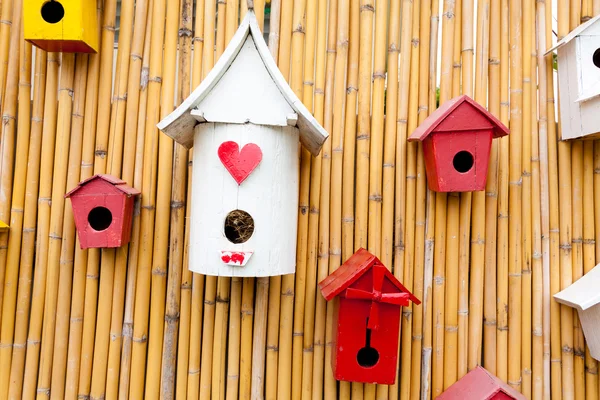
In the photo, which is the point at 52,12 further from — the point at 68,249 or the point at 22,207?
the point at 68,249

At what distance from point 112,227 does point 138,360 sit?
0.51 m

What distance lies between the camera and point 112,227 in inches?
49.5

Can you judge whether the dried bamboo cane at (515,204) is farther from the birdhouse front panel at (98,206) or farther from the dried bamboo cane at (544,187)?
the birdhouse front panel at (98,206)

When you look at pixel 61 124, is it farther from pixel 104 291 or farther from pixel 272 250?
pixel 272 250

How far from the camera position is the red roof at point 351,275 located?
→ 45.3 inches

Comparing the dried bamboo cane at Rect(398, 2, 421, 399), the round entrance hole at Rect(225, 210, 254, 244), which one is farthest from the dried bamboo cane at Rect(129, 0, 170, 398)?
the dried bamboo cane at Rect(398, 2, 421, 399)

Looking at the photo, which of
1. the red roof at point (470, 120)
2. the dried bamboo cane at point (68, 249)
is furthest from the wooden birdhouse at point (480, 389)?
the dried bamboo cane at point (68, 249)

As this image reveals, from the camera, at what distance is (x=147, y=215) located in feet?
4.58

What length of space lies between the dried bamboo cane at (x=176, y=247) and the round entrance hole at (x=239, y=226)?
37cm

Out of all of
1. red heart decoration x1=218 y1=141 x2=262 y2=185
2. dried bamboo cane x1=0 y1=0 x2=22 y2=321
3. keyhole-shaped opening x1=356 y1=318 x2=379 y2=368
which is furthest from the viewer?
dried bamboo cane x1=0 y1=0 x2=22 y2=321

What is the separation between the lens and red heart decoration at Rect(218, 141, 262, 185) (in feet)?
3.52

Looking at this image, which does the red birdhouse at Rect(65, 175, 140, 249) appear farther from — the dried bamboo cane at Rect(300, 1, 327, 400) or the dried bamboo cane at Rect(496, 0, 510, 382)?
the dried bamboo cane at Rect(496, 0, 510, 382)

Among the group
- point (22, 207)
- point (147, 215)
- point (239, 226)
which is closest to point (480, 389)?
point (239, 226)

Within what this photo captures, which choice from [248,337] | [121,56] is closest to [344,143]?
[248,337]
